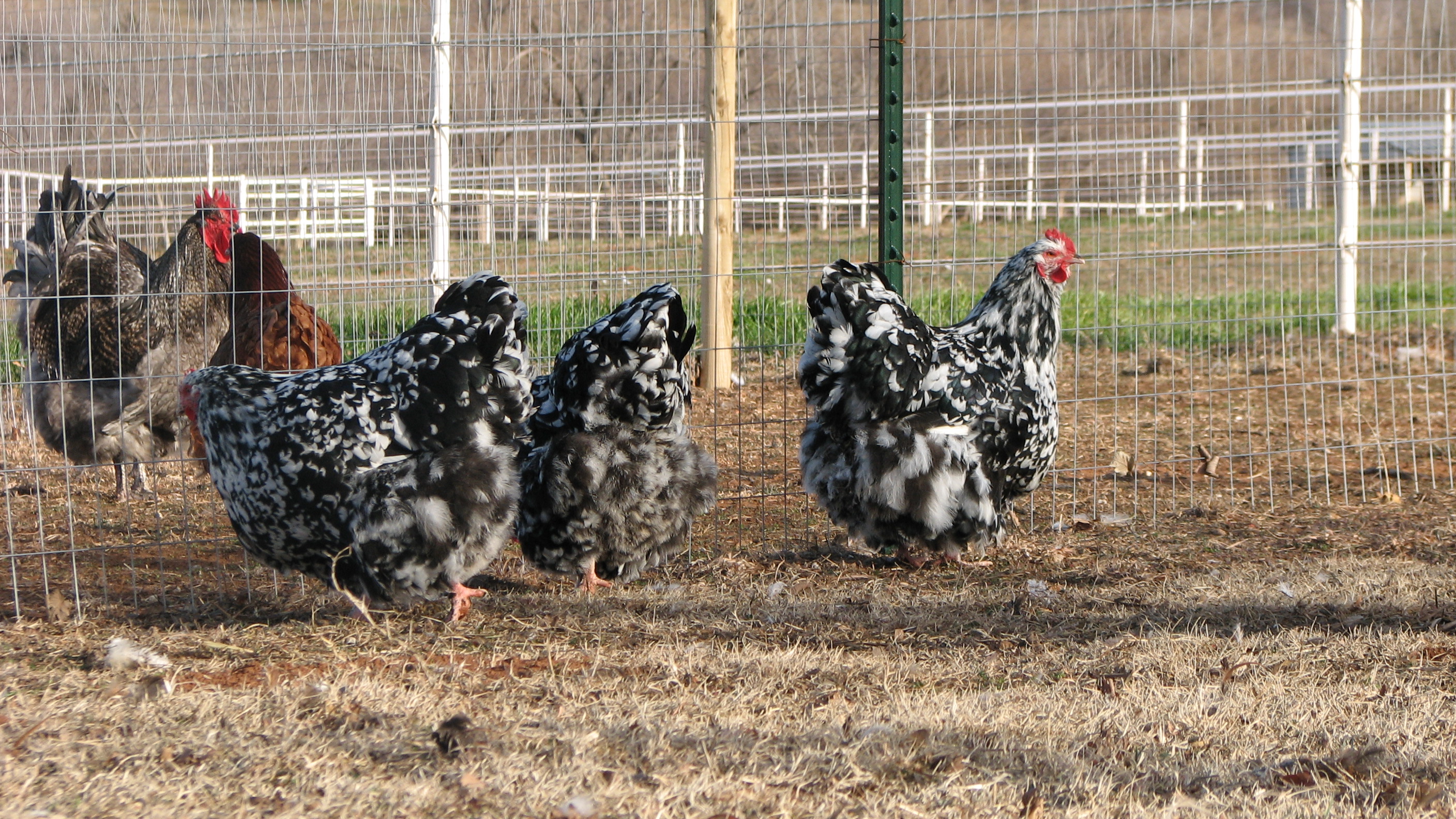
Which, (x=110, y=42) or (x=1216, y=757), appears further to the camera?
(x=110, y=42)

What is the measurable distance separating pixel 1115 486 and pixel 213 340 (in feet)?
15.6

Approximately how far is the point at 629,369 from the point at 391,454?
88 cm

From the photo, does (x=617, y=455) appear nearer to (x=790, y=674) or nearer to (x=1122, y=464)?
(x=790, y=674)

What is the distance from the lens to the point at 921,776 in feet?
9.25

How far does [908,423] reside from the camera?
4.82m

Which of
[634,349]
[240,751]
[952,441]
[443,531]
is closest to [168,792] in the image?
[240,751]

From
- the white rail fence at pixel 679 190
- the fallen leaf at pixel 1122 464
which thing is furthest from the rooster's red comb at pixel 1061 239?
the fallen leaf at pixel 1122 464

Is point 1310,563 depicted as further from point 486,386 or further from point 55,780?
point 55,780

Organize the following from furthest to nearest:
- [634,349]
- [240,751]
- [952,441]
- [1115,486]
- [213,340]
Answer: [213,340] < [1115,486] < [952,441] < [634,349] < [240,751]

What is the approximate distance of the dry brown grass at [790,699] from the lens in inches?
106

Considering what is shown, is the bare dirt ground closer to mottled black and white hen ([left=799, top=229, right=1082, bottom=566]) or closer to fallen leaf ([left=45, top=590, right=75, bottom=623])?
fallen leaf ([left=45, top=590, right=75, bottom=623])

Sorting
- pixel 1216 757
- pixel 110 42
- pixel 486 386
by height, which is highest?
pixel 110 42

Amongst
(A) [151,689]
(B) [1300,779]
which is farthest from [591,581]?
(B) [1300,779]

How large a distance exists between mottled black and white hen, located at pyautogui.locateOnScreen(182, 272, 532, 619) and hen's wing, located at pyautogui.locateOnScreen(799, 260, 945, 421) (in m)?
1.24
